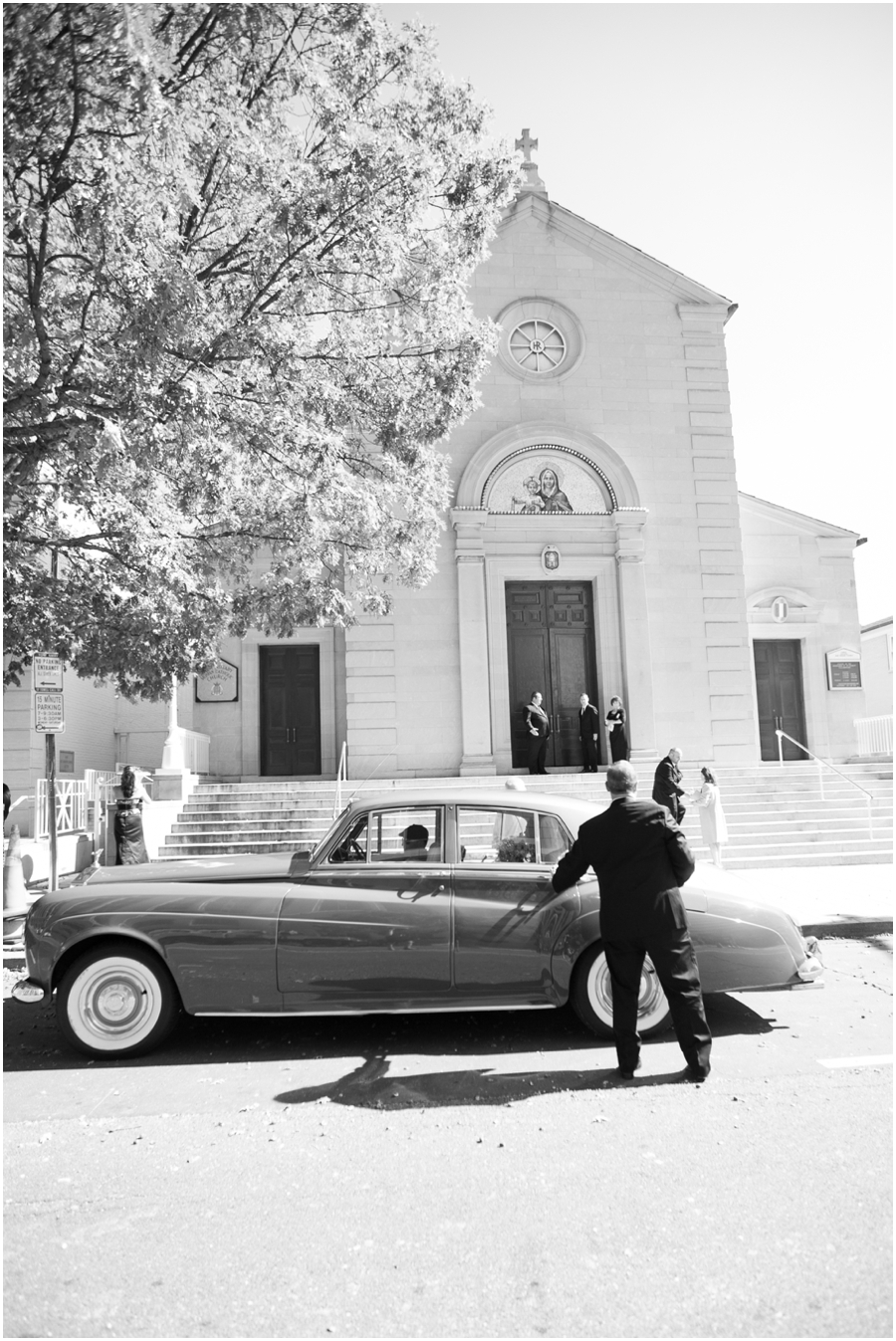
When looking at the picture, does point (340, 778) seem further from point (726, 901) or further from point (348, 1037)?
point (726, 901)

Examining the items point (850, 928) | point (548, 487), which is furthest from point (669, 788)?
point (548, 487)

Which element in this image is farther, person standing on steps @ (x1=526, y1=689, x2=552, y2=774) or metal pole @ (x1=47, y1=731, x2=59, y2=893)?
person standing on steps @ (x1=526, y1=689, x2=552, y2=774)

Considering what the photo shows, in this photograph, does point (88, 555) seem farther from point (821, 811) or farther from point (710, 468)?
point (710, 468)

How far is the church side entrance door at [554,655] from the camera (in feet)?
61.2

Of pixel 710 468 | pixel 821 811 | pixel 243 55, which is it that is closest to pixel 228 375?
pixel 243 55

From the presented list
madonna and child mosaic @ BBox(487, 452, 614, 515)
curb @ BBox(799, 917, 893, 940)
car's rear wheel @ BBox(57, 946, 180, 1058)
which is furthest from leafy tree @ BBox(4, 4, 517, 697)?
madonna and child mosaic @ BBox(487, 452, 614, 515)

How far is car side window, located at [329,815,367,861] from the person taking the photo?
6074 millimetres

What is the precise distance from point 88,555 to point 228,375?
4.05 meters

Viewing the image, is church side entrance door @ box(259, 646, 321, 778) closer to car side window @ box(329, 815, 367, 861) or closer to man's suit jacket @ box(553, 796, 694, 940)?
car side window @ box(329, 815, 367, 861)

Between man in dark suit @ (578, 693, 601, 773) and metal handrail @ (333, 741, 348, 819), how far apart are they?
14.5 feet

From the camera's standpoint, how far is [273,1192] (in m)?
3.79

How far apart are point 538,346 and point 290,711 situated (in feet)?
28.9

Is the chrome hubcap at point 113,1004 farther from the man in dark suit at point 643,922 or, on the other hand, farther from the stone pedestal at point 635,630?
the stone pedestal at point 635,630

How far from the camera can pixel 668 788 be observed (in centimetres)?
1287
